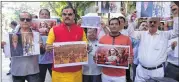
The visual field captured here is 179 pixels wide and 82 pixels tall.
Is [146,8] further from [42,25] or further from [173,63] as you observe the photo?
[42,25]

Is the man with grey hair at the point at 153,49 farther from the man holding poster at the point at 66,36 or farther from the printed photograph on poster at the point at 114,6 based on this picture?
the printed photograph on poster at the point at 114,6

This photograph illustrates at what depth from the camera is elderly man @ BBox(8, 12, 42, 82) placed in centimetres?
377

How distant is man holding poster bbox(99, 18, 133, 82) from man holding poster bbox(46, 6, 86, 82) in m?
0.34

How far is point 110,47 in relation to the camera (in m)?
3.83

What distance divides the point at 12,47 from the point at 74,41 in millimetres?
768

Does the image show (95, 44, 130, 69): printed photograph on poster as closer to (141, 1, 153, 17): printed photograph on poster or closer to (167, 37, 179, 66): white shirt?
(167, 37, 179, 66): white shirt

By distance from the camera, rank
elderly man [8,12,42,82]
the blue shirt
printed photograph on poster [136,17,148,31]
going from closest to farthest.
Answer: elderly man [8,12,42,82]
the blue shirt
printed photograph on poster [136,17,148,31]

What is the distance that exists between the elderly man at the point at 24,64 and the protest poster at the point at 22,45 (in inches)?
3.0

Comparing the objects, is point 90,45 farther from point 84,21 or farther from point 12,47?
point 12,47

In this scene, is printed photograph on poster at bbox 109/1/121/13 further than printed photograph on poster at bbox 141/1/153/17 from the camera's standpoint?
Yes

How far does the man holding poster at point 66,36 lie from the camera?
12.0ft

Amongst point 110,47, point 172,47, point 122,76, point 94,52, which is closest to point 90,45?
point 94,52

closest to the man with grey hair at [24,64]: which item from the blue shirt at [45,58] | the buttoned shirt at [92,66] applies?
the blue shirt at [45,58]

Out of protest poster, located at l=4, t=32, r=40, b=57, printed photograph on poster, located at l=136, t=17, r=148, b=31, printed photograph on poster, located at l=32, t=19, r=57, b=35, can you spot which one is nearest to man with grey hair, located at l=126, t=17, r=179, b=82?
printed photograph on poster, located at l=136, t=17, r=148, b=31
